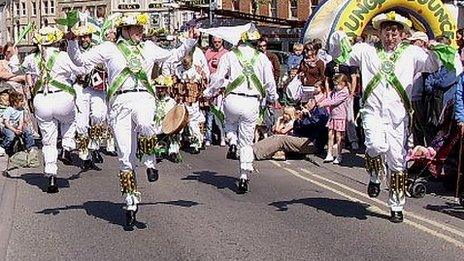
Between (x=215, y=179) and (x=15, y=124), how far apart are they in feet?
12.9

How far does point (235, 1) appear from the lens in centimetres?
7038

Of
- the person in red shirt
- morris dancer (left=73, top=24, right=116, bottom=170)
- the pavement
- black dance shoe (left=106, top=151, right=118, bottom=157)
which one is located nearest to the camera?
the pavement

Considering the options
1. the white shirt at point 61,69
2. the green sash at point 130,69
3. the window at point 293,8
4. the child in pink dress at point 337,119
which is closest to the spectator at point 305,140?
the child in pink dress at point 337,119

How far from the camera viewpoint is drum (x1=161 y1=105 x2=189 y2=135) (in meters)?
13.6

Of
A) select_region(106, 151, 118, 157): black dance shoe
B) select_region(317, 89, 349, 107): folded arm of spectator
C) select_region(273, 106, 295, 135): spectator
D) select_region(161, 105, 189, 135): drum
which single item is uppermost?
select_region(317, 89, 349, 107): folded arm of spectator

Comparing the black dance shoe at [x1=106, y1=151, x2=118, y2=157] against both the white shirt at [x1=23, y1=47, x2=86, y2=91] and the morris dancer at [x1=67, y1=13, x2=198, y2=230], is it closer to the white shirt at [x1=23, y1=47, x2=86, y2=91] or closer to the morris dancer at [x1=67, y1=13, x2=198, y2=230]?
the white shirt at [x1=23, y1=47, x2=86, y2=91]

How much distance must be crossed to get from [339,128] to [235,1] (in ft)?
186

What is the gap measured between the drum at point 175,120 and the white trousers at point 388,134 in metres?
4.92

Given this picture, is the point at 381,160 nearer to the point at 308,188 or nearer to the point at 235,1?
the point at 308,188

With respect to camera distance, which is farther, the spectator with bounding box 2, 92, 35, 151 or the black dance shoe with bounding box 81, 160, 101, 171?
the spectator with bounding box 2, 92, 35, 151

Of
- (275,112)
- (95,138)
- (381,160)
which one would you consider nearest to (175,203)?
(381,160)

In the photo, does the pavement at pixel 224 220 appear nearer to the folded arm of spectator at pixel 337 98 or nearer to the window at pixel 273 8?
the folded arm of spectator at pixel 337 98

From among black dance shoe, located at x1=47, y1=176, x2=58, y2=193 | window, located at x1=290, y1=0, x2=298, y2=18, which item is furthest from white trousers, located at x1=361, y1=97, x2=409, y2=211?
window, located at x1=290, y1=0, x2=298, y2=18

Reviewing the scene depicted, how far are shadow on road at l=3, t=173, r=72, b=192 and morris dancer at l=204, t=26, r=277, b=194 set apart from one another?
100 inches
